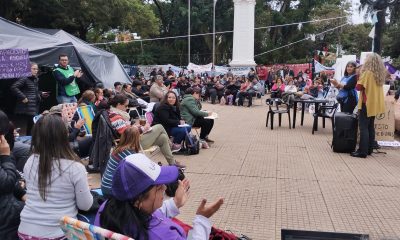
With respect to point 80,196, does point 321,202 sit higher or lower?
lower

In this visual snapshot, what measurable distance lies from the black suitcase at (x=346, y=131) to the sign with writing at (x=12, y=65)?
636cm

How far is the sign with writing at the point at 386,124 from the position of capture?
358 inches

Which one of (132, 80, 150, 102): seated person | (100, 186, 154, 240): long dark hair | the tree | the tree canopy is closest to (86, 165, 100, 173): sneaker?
(100, 186, 154, 240): long dark hair

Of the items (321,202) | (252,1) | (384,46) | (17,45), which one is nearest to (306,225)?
(321,202)

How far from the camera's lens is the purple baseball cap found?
217 cm

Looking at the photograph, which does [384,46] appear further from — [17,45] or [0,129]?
[0,129]

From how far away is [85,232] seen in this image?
2195 millimetres

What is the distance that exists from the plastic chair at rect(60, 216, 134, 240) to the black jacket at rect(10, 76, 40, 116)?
6.85 m

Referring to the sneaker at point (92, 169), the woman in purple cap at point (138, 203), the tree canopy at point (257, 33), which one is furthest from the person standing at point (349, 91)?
the tree canopy at point (257, 33)

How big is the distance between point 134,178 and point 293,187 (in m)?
4.35

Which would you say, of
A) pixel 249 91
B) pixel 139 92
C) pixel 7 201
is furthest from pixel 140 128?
pixel 249 91

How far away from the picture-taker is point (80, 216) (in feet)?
10.2

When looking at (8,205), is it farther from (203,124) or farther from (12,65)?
(203,124)

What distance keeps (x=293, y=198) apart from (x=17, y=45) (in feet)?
24.5
